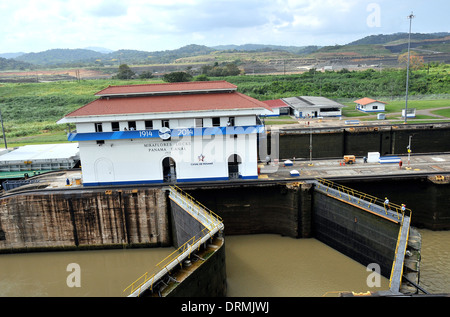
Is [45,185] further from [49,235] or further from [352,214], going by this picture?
[352,214]

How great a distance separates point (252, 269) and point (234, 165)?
11349mm

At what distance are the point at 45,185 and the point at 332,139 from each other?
111ft

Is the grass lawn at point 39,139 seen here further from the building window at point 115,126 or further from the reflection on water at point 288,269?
the reflection on water at point 288,269

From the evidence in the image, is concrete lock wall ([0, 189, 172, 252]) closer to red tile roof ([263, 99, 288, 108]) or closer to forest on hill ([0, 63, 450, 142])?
forest on hill ([0, 63, 450, 142])

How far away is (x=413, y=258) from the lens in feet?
66.0

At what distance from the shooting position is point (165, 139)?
32469mm

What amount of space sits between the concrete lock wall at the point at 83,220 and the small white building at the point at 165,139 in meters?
2.86

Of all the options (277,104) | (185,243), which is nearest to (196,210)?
(185,243)

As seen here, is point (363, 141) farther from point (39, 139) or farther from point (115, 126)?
point (39, 139)

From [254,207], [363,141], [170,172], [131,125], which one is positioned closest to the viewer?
[254,207]

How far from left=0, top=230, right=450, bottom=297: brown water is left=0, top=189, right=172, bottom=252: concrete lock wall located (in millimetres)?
992

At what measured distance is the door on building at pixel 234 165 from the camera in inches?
1346
